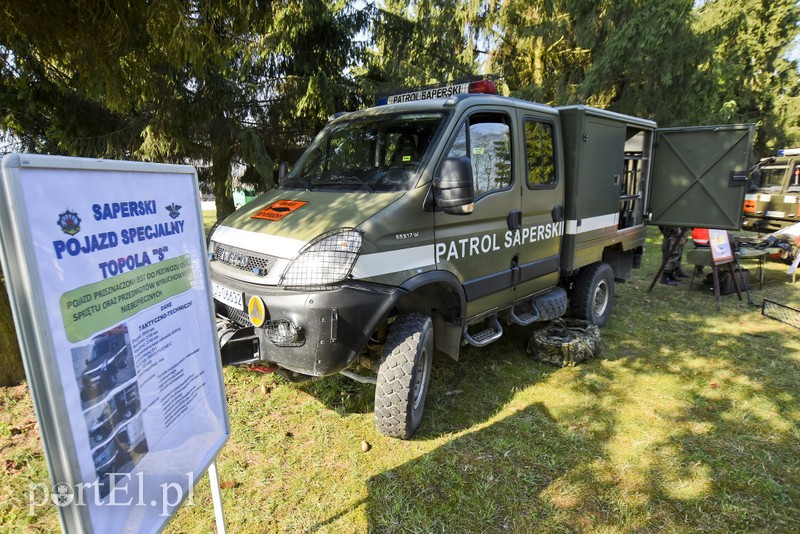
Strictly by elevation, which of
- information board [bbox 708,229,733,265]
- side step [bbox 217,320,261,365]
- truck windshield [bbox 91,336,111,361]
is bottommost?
information board [bbox 708,229,733,265]

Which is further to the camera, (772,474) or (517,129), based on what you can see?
(517,129)

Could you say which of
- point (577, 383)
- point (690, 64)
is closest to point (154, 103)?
point (577, 383)

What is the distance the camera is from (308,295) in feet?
8.72

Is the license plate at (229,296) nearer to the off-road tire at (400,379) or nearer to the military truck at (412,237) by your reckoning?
the military truck at (412,237)

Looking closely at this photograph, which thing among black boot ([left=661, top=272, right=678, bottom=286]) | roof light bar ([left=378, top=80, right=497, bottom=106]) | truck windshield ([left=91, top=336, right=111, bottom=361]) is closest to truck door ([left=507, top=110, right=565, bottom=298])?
roof light bar ([left=378, top=80, right=497, bottom=106])

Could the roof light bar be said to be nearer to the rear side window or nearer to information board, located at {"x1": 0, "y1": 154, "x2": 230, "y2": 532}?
the rear side window

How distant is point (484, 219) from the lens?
3535mm

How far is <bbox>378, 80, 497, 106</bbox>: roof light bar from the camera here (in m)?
3.77

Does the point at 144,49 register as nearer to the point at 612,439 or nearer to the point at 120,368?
the point at 120,368

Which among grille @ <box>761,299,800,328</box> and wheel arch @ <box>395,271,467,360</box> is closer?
wheel arch @ <box>395,271,467,360</box>

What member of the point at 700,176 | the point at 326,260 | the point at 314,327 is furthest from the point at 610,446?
the point at 700,176

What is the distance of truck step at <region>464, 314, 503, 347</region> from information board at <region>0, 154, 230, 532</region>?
2.21 meters

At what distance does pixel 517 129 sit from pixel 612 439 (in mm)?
2576

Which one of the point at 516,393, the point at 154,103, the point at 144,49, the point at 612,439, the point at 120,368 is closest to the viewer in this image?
the point at 120,368
